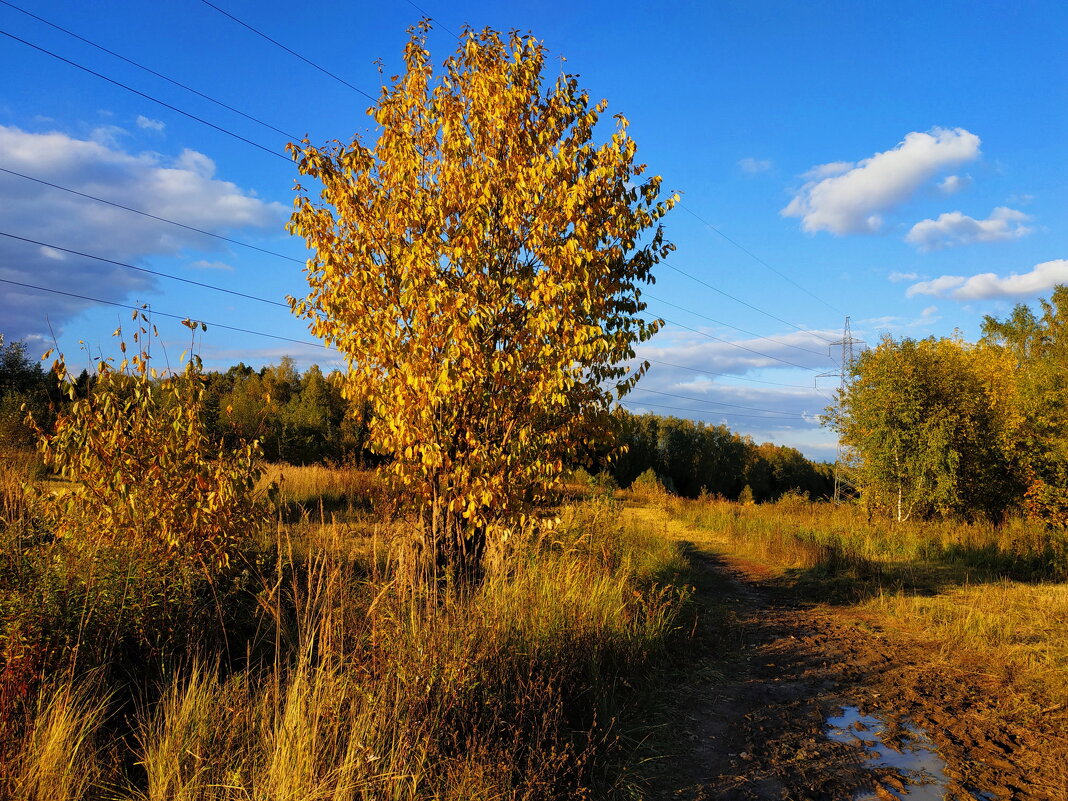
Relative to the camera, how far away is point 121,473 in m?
5.26

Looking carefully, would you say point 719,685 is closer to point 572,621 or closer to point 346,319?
point 572,621

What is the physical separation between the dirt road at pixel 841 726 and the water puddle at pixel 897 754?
0.01 meters

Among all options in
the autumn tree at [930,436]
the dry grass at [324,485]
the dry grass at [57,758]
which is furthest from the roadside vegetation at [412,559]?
the autumn tree at [930,436]

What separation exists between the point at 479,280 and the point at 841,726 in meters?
4.95

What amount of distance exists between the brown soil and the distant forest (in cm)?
245

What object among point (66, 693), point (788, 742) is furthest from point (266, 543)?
point (788, 742)

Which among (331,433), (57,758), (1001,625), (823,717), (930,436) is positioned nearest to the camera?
(57,758)

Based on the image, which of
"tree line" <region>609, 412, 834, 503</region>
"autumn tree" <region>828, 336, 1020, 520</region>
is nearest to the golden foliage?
"autumn tree" <region>828, 336, 1020, 520</region>

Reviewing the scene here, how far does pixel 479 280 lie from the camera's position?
608cm

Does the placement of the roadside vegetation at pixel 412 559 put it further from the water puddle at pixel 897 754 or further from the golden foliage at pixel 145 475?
the water puddle at pixel 897 754

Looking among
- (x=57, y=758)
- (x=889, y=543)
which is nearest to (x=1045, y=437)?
(x=889, y=543)

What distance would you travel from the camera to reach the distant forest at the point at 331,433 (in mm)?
8375

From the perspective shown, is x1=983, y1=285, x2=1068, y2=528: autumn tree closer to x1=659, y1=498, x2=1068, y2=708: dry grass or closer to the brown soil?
x1=659, y1=498, x2=1068, y2=708: dry grass

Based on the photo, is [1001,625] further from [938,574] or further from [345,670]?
[345,670]
